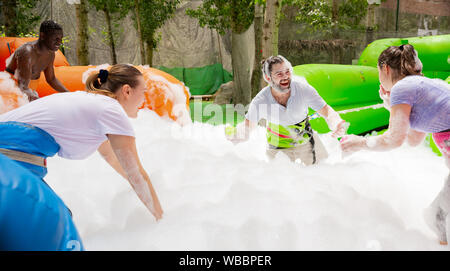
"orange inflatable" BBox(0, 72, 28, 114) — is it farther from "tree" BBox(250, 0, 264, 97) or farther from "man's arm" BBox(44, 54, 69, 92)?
"tree" BBox(250, 0, 264, 97)

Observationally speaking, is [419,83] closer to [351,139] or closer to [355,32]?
[351,139]

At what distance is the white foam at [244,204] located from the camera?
4.83ft

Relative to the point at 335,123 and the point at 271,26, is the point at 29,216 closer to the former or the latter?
the point at 335,123

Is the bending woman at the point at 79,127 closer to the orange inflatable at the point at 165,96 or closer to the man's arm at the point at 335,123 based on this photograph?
the man's arm at the point at 335,123

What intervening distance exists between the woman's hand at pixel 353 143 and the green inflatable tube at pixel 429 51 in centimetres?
328

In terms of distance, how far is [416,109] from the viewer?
1.36 m

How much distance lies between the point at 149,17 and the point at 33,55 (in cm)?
567

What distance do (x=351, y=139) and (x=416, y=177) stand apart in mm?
1229

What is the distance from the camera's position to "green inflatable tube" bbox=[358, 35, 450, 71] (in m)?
4.35

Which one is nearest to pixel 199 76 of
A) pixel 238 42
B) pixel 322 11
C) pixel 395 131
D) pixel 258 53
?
pixel 238 42
